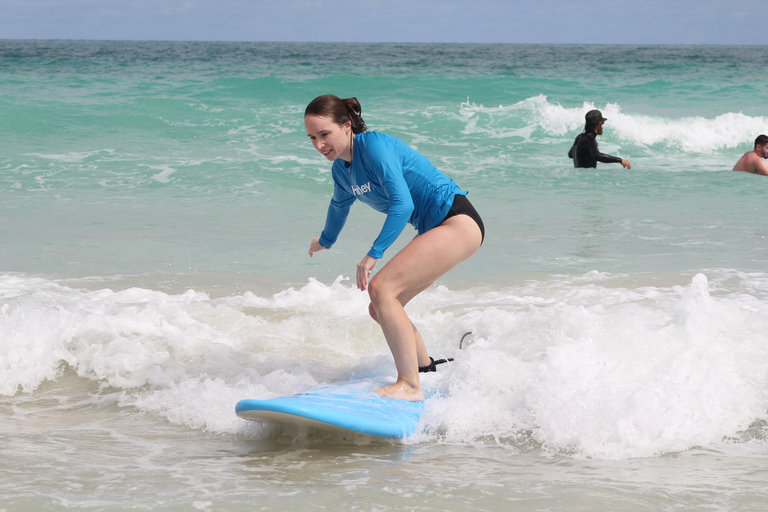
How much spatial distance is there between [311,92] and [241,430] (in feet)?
74.8

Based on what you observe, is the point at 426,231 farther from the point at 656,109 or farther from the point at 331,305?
the point at 656,109

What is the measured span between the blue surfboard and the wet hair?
131 cm

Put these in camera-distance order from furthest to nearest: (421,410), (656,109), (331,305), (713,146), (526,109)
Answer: (656,109)
(526,109)
(713,146)
(331,305)
(421,410)

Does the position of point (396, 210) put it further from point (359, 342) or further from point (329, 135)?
point (359, 342)

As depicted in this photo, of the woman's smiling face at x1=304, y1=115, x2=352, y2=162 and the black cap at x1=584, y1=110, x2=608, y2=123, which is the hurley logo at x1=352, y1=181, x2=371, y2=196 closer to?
the woman's smiling face at x1=304, y1=115, x2=352, y2=162

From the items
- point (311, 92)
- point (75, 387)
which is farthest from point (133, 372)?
point (311, 92)

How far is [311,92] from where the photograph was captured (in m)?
25.5

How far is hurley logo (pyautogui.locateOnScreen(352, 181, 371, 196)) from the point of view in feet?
11.9

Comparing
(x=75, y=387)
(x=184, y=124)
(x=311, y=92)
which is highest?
(x=311, y=92)

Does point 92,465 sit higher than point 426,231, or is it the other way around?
point 426,231

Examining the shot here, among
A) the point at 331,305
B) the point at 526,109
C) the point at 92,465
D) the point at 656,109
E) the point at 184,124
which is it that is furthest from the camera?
the point at 656,109

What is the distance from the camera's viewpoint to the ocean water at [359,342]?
304cm

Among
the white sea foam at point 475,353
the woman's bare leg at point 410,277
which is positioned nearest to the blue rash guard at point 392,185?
the woman's bare leg at point 410,277

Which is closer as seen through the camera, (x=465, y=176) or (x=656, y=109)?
(x=465, y=176)
